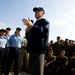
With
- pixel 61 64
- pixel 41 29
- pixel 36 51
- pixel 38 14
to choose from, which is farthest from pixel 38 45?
pixel 61 64

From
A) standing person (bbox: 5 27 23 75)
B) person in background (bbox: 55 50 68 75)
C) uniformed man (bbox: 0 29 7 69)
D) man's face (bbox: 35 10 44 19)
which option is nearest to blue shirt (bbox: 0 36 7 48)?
uniformed man (bbox: 0 29 7 69)

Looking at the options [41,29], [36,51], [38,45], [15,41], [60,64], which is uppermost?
[15,41]

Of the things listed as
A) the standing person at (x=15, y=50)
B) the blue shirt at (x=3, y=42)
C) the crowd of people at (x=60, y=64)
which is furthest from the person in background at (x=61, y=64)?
the blue shirt at (x=3, y=42)

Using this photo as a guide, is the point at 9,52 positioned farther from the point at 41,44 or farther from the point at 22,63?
the point at 41,44

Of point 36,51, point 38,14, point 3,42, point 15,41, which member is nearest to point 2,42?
point 3,42

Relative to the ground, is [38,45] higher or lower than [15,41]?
lower

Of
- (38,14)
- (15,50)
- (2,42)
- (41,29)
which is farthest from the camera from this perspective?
(2,42)

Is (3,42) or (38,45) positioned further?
(3,42)

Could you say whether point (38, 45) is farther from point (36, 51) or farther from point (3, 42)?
point (3, 42)

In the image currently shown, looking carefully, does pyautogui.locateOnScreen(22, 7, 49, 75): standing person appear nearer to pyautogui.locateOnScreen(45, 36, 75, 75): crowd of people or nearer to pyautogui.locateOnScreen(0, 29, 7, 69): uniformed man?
pyautogui.locateOnScreen(45, 36, 75, 75): crowd of people

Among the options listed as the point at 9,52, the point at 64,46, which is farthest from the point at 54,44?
the point at 9,52

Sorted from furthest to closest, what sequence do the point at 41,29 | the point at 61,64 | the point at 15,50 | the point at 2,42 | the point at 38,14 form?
the point at 61,64, the point at 2,42, the point at 15,50, the point at 38,14, the point at 41,29

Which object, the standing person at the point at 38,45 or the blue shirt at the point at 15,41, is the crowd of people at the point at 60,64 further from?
the standing person at the point at 38,45

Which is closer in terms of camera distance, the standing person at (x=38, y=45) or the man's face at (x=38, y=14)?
the standing person at (x=38, y=45)
